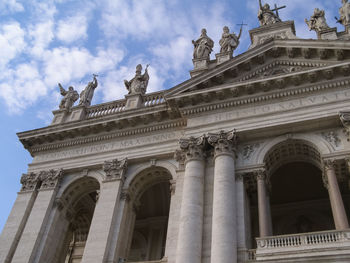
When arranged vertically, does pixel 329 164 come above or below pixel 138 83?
below

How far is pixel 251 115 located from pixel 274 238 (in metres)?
6.06

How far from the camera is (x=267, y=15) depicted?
83.7 ft

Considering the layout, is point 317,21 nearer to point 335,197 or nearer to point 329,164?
point 329,164

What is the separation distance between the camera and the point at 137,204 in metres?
20.9

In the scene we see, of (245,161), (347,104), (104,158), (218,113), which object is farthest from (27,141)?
(347,104)

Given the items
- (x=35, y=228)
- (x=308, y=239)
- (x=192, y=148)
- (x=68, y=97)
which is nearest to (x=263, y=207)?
(x=308, y=239)

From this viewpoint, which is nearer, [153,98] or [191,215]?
[191,215]

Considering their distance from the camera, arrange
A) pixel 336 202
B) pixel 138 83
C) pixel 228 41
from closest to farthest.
Result: pixel 336 202
pixel 228 41
pixel 138 83

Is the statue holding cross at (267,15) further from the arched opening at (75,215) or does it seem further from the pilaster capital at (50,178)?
the pilaster capital at (50,178)

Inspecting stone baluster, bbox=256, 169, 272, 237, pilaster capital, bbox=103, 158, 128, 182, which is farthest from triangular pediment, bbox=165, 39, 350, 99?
stone baluster, bbox=256, 169, 272, 237

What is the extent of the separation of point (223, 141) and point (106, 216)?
621cm

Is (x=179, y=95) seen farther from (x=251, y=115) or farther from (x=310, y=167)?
(x=310, y=167)

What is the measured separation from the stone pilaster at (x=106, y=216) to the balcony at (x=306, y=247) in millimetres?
6439

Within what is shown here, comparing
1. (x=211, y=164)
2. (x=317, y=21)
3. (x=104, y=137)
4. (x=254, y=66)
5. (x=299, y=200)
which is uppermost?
(x=317, y=21)
